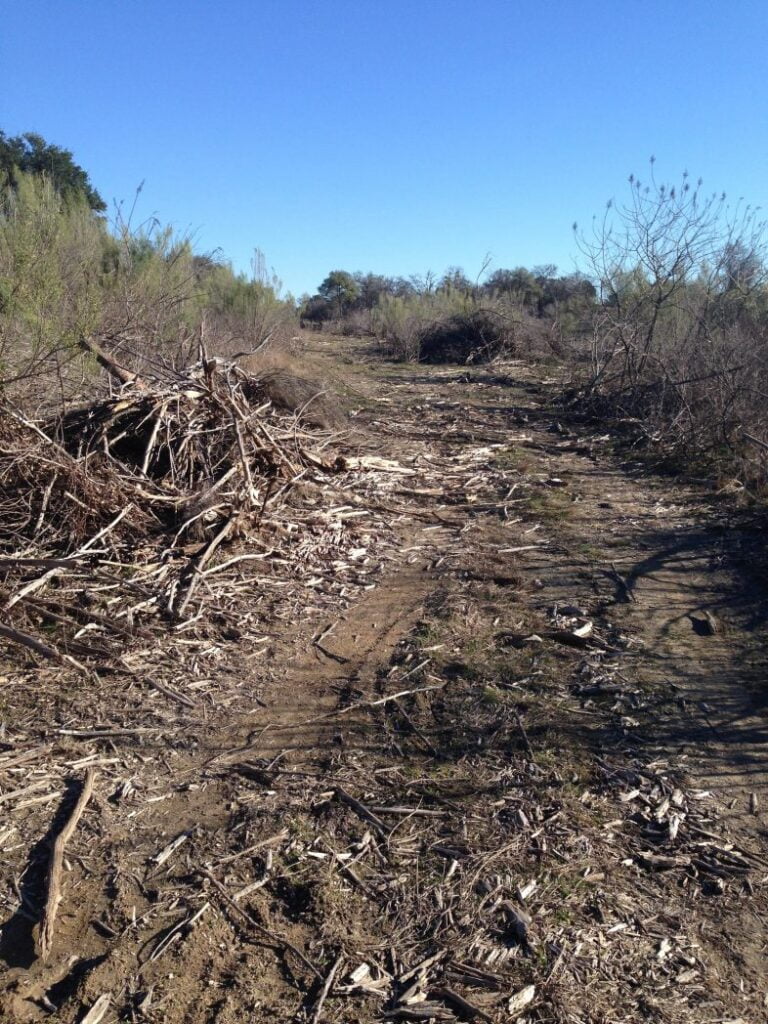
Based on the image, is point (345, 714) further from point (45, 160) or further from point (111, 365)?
point (45, 160)

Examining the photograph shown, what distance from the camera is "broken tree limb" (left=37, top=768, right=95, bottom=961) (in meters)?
2.75

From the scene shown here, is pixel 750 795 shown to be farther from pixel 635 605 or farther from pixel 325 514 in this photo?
pixel 325 514

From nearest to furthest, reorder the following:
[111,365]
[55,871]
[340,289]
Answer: [55,871] → [111,365] → [340,289]

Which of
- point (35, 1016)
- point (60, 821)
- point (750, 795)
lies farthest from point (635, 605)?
point (35, 1016)

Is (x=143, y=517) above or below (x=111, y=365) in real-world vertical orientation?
below

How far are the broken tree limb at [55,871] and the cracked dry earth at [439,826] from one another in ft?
0.14

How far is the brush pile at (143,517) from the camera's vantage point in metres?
4.72

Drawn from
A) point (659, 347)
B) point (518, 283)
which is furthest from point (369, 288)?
point (659, 347)

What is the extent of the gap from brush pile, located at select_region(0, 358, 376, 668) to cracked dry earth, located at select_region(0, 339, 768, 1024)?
25.1 inches

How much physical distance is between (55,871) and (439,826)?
1.47m

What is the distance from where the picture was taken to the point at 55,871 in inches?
118

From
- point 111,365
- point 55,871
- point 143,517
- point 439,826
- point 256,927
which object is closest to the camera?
point 256,927

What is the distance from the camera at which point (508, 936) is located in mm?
2840

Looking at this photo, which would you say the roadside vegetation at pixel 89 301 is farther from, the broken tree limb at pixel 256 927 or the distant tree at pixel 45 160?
the distant tree at pixel 45 160
